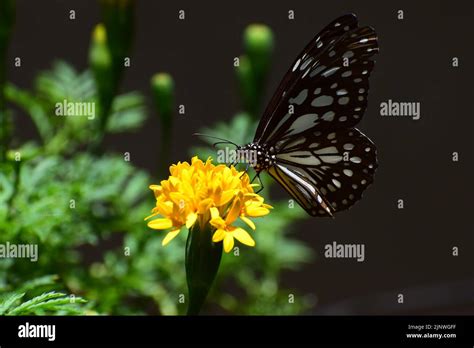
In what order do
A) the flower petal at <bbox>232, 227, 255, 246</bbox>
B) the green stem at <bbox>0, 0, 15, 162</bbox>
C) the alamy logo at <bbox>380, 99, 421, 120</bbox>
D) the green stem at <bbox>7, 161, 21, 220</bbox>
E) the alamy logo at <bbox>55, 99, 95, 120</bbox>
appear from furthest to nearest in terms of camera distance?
1. the alamy logo at <bbox>380, 99, 421, 120</bbox>
2. the alamy logo at <bbox>55, 99, 95, 120</bbox>
3. the green stem at <bbox>0, 0, 15, 162</bbox>
4. the green stem at <bbox>7, 161, 21, 220</bbox>
5. the flower petal at <bbox>232, 227, 255, 246</bbox>

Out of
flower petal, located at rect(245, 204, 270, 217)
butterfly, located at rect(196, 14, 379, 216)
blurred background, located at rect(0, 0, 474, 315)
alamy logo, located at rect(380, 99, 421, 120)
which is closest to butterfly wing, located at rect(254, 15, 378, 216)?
butterfly, located at rect(196, 14, 379, 216)

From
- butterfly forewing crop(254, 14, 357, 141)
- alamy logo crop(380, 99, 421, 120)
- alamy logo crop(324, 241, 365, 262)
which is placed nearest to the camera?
butterfly forewing crop(254, 14, 357, 141)

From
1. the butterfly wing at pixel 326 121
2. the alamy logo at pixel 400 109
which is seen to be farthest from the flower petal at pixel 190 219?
the alamy logo at pixel 400 109
